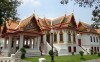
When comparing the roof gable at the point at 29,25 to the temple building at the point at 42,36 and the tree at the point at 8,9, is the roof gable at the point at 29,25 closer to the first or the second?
the temple building at the point at 42,36

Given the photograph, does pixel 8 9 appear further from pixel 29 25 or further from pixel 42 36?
pixel 42 36

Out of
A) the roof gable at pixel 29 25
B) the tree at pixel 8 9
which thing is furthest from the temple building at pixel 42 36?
the tree at pixel 8 9

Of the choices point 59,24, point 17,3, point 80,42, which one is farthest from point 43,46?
point 17,3

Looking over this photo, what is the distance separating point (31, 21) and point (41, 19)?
9.88 m

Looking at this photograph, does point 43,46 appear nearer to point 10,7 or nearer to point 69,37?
point 69,37

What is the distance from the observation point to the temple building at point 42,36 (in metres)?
31.1

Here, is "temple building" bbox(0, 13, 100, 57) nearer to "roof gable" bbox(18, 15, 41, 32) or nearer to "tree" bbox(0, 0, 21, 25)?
"roof gable" bbox(18, 15, 41, 32)

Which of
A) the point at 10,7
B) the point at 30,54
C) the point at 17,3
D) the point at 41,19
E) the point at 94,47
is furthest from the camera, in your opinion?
→ the point at 94,47

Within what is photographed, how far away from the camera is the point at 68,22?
37.4 metres

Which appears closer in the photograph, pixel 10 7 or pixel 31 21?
pixel 10 7

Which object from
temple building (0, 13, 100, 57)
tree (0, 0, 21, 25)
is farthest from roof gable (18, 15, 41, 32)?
tree (0, 0, 21, 25)

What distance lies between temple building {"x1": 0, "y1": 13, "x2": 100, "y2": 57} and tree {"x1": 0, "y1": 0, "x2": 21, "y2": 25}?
8.96 m

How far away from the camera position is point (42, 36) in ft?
125

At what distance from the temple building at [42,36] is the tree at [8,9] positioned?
896 cm
